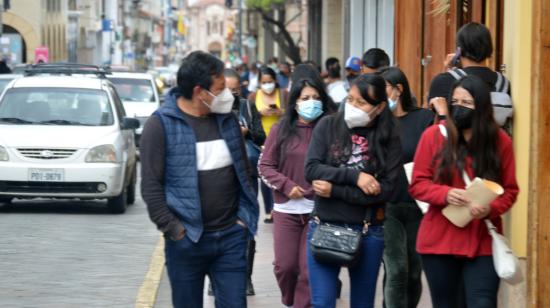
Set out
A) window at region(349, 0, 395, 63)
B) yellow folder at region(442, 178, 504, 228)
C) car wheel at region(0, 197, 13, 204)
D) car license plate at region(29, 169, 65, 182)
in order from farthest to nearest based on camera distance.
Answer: window at region(349, 0, 395, 63), car wheel at region(0, 197, 13, 204), car license plate at region(29, 169, 65, 182), yellow folder at region(442, 178, 504, 228)

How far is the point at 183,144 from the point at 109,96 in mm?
10671

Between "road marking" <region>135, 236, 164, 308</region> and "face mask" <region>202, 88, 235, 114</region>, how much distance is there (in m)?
3.52

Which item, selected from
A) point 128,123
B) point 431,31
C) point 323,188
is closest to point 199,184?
point 323,188

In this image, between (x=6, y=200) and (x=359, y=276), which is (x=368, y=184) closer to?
(x=359, y=276)

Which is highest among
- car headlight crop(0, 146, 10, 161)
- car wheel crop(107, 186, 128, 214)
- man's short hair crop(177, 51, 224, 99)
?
man's short hair crop(177, 51, 224, 99)

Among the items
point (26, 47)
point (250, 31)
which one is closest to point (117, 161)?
point (26, 47)

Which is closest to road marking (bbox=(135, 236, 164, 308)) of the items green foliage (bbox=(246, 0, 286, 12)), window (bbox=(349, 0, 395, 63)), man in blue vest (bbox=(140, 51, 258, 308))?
man in blue vest (bbox=(140, 51, 258, 308))

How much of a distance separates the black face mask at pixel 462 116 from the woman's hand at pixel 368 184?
2.04 ft

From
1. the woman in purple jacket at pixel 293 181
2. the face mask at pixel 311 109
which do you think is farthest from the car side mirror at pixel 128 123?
the face mask at pixel 311 109

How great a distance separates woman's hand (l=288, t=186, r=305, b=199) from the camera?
27.9ft

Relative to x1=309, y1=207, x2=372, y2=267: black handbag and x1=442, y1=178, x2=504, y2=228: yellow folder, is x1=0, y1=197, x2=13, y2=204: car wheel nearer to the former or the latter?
x1=309, y1=207, x2=372, y2=267: black handbag

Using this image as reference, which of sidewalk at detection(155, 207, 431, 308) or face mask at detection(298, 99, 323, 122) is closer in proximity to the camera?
face mask at detection(298, 99, 323, 122)

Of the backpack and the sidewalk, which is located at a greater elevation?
the backpack

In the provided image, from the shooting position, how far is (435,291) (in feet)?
21.9
